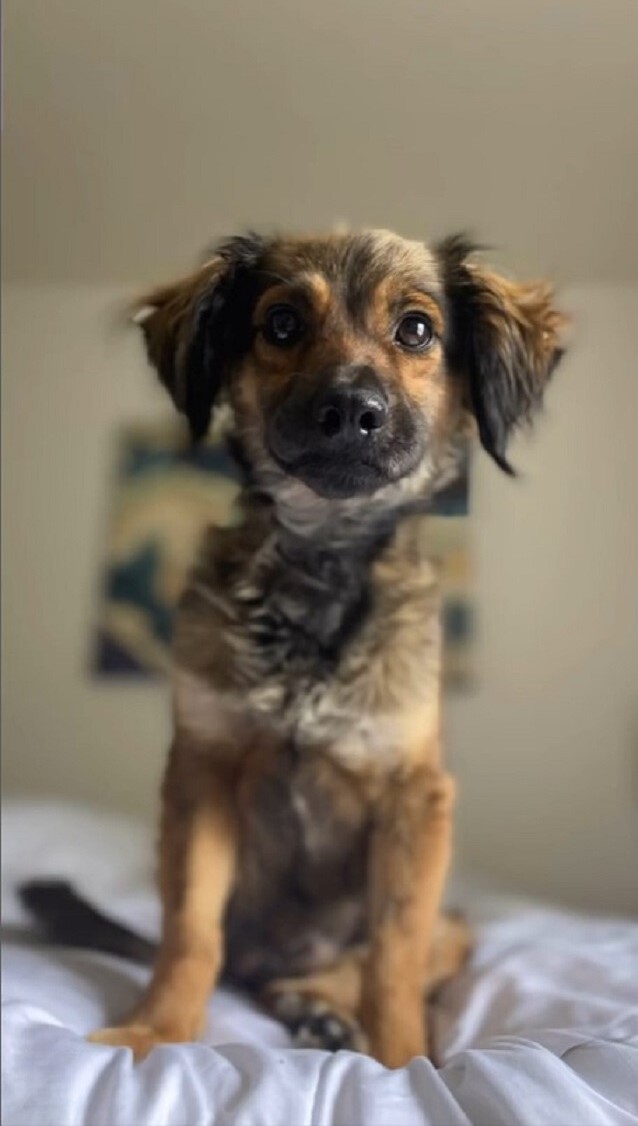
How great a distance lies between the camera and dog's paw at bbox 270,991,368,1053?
68 centimetres

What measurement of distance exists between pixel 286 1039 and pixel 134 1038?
4.3 inches

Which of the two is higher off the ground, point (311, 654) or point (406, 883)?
point (311, 654)

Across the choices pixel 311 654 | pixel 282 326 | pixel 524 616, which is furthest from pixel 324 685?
pixel 282 326

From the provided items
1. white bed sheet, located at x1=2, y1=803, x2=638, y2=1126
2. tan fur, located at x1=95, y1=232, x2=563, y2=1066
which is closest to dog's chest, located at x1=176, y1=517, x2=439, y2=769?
tan fur, located at x1=95, y1=232, x2=563, y2=1066

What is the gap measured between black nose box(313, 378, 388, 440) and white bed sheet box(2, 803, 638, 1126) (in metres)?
0.32

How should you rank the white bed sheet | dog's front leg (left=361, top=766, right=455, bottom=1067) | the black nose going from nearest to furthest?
the white bed sheet < the black nose < dog's front leg (left=361, top=766, right=455, bottom=1067)

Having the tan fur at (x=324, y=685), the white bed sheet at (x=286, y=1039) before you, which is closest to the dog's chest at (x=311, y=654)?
the tan fur at (x=324, y=685)

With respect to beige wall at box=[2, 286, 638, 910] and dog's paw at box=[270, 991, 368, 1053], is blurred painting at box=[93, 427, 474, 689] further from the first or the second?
dog's paw at box=[270, 991, 368, 1053]

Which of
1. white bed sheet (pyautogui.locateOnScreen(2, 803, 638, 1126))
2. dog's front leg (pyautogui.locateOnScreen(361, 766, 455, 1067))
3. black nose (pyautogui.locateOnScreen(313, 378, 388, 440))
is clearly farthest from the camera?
dog's front leg (pyautogui.locateOnScreen(361, 766, 455, 1067))

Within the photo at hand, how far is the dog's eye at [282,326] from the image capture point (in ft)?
2.31

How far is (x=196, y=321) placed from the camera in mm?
719

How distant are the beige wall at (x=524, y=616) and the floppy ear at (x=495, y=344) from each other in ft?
0.06

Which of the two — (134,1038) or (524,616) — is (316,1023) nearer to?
(134,1038)

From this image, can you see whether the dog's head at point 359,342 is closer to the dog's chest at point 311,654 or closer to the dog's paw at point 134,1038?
the dog's chest at point 311,654
